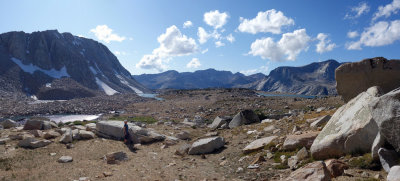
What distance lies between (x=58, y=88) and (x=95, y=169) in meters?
122

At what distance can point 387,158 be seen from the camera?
759 centimetres

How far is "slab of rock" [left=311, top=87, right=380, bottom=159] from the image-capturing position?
8.97m

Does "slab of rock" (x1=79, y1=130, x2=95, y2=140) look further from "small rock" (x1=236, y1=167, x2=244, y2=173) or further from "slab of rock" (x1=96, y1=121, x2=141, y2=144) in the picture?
"small rock" (x1=236, y1=167, x2=244, y2=173)

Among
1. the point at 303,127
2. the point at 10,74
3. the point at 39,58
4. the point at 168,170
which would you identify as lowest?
the point at 168,170

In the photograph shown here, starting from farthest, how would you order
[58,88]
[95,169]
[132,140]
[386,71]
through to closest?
[58,88]
[132,140]
[386,71]
[95,169]

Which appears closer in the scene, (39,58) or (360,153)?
(360,153)

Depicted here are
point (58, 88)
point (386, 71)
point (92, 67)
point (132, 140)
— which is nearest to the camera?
point (386, 71)

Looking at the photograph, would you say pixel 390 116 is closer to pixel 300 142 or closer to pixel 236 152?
Answer: pixel 300 142

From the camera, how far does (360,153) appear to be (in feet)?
29.7

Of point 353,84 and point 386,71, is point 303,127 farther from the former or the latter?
point 386,71

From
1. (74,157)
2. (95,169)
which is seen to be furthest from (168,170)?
(74,157)

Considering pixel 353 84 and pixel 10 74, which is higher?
pixel 10 74

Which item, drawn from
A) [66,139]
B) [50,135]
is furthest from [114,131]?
[50,135]

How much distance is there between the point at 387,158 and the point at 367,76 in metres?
9.23
